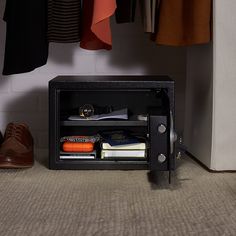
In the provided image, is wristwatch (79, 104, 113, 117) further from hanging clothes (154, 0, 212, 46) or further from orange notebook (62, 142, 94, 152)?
hanging clothes (154, 0, 212, 46)

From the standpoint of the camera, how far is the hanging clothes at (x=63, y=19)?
128cm

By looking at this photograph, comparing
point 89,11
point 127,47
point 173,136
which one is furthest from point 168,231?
Result: point 127,47

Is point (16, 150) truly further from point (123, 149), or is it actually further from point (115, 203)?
point (115, 203)

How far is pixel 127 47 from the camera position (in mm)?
1759

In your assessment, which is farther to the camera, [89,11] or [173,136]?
[89,11]

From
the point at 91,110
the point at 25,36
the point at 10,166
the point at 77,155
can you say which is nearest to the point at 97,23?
the point at 25,36

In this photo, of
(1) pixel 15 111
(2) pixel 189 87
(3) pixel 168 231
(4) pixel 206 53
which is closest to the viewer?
(3) pixel 168 231

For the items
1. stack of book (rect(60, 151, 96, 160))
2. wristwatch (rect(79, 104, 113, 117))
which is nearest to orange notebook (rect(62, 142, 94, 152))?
stack of book (rect(60, 151, 96, 160))

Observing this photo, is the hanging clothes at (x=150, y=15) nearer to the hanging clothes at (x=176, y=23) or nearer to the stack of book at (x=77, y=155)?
the hanging clothes at (x=176, y=23)

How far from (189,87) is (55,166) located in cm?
63

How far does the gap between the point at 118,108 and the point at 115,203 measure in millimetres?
579

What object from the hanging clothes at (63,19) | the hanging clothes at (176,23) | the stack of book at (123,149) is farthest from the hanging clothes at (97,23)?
the stack of book at (123,149)

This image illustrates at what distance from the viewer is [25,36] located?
127 centimetres

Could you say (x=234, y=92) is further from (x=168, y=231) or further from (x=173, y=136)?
(x=168, y=231)
